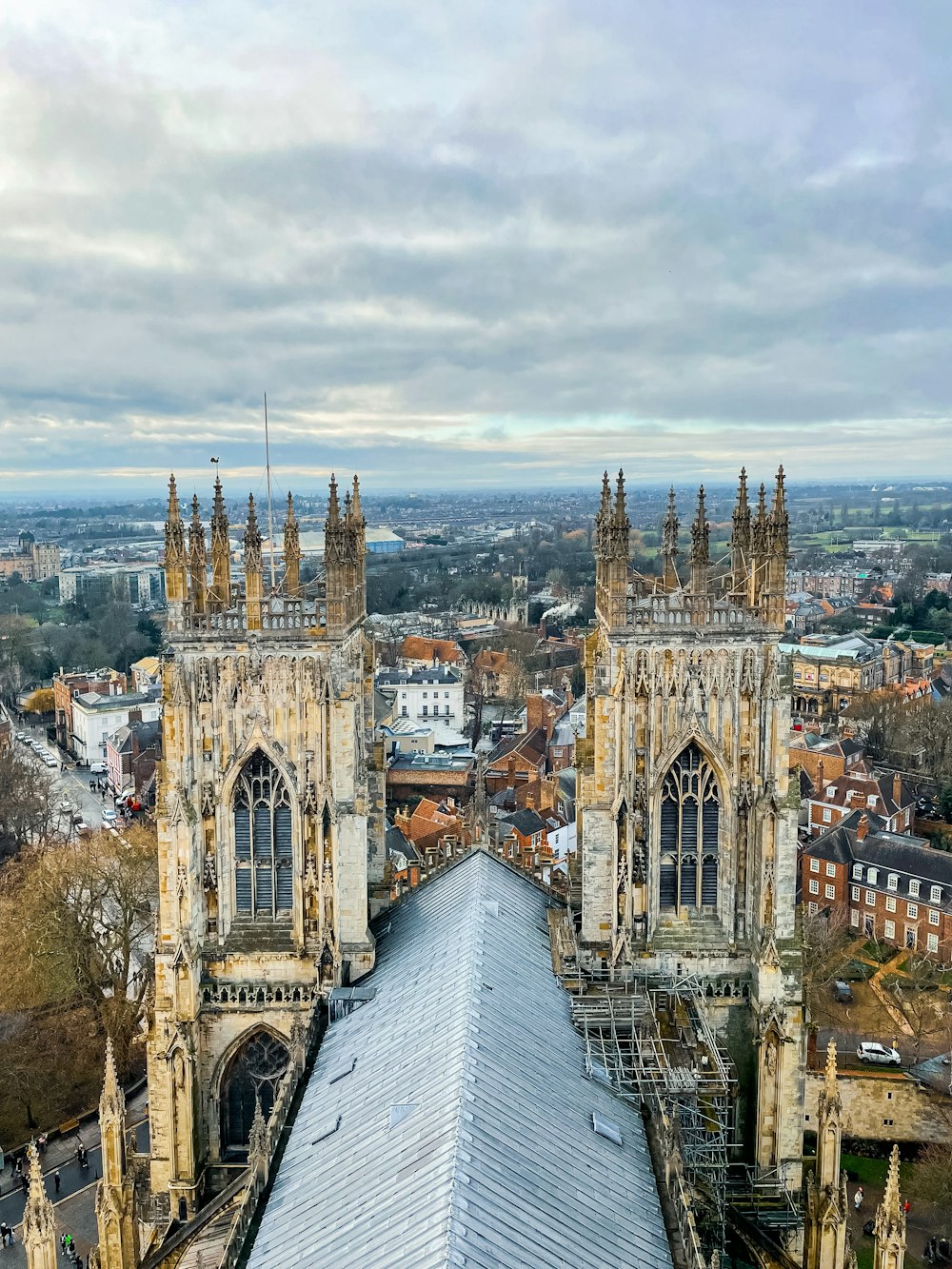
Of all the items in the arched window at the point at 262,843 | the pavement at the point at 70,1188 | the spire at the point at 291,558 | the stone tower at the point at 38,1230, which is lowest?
the pavement at the point at 70,1188

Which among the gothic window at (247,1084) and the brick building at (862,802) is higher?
the gothic window at (247,1084)

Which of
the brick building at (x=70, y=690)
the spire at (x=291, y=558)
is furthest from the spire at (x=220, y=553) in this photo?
the brick building at (x=70, y=690)

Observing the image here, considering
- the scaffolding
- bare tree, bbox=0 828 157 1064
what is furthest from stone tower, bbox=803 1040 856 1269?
bare tree, bbox=0 828 157 1064

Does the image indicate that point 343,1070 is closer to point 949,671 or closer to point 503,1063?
point 503,1063

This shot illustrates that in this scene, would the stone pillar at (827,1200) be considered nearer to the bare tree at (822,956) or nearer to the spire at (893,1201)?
the spire at (893,1201)

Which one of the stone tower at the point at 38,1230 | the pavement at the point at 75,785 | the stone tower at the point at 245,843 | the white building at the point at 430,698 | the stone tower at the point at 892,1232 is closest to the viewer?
the stone tower at the point at 892,1232

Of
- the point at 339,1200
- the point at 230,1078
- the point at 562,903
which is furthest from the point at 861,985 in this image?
the point at 339,1200

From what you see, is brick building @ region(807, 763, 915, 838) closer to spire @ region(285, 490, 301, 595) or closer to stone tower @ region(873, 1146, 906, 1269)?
stone tower @ region(873, 1146, 906, 1269)
